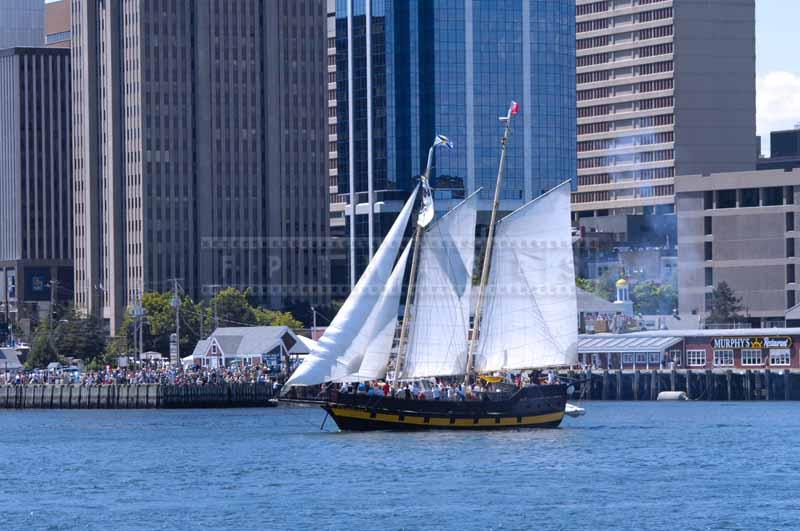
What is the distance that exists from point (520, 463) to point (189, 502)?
1918cm

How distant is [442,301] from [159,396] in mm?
57937

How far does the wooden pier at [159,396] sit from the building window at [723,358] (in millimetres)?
42127

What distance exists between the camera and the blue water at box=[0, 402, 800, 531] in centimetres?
7444

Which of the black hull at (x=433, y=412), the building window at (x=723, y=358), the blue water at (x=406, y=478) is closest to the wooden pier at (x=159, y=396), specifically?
the blue water at (x=406, y=478)

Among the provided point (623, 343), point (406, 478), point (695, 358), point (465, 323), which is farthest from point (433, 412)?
point (623, 343)

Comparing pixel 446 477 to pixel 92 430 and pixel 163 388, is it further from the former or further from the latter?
pixel 163 388

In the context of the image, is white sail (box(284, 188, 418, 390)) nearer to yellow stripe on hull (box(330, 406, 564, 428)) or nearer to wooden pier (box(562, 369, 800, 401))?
yellow stripe on hull (box(330, 406, 564, 428))

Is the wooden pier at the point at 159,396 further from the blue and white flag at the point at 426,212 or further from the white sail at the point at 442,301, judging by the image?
the blue and white flag at the point at 426,212

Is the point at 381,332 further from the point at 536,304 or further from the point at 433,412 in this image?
the point at 536,304

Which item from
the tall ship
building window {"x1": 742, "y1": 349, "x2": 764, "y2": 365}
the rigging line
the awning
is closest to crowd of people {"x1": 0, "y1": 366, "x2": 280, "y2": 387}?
the awning

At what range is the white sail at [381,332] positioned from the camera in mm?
109688

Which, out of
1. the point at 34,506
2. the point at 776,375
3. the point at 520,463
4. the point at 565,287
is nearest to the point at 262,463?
the point at 520,463

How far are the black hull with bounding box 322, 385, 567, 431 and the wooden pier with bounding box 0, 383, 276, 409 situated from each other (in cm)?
5328

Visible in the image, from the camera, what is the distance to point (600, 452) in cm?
10069
